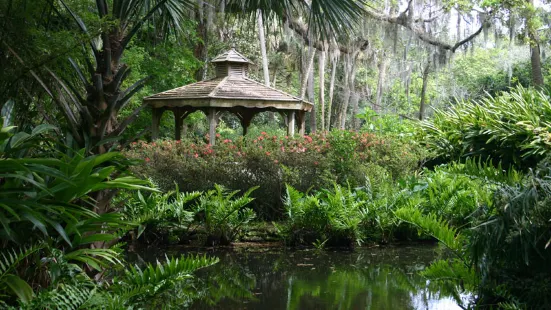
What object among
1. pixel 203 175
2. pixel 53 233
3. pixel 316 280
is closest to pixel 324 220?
pixel 316 280

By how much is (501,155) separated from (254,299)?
8882 mm

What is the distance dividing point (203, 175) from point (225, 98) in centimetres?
379

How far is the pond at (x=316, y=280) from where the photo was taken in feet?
20.8

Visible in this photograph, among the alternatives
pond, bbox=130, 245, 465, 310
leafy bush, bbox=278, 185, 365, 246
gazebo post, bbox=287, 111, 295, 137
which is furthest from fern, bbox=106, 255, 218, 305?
gazebo post, bbox=287, 111, 295, 137

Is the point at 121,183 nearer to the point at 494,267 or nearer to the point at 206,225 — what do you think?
the point at 494,267

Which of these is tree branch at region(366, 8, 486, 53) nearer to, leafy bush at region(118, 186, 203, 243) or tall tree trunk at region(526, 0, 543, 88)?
tall tree trunk at region(526, 0, 543, 88)

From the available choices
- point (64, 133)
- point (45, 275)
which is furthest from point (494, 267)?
point (64, 133)

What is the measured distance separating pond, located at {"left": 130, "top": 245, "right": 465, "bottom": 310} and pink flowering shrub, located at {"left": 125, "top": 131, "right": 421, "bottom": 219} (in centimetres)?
194

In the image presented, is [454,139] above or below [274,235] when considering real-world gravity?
above

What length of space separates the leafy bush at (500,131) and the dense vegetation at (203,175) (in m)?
0.05

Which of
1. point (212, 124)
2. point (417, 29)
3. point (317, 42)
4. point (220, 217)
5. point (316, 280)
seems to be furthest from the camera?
point (417, 29)

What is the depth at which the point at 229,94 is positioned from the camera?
1529 centimetres

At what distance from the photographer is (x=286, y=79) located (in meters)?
38.8

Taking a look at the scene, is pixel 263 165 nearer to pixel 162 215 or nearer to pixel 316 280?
pixel 162 215
